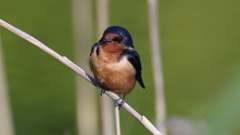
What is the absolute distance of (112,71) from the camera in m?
3.86

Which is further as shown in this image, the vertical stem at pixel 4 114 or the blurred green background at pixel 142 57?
the blurred green background at pixel 142 57

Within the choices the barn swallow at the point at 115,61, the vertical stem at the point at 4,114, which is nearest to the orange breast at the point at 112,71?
the barn swallow at the point at 115,61

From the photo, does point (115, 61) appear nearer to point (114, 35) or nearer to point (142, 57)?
point (114, 35)

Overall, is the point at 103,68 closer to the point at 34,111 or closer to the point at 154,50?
the point at 154,50

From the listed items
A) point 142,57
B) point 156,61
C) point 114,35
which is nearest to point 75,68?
point 114,35

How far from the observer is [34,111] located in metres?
5.42

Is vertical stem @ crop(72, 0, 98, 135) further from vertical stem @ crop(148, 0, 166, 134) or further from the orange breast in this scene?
the orange breast

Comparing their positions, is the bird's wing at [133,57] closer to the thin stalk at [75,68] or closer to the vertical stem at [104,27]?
the thin stalk at [75,68]

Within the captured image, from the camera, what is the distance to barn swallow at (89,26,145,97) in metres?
3.79

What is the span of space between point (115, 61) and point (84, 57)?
2.46 feet

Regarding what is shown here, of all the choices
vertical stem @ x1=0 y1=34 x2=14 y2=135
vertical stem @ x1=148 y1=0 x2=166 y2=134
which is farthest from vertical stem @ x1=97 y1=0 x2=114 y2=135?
vertical stem @ x1=0 y1=34 x2=14 y2=135

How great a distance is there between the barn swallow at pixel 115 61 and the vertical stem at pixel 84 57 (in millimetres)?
640

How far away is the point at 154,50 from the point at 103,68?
1.20 ft

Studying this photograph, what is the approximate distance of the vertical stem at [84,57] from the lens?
4566 mm
